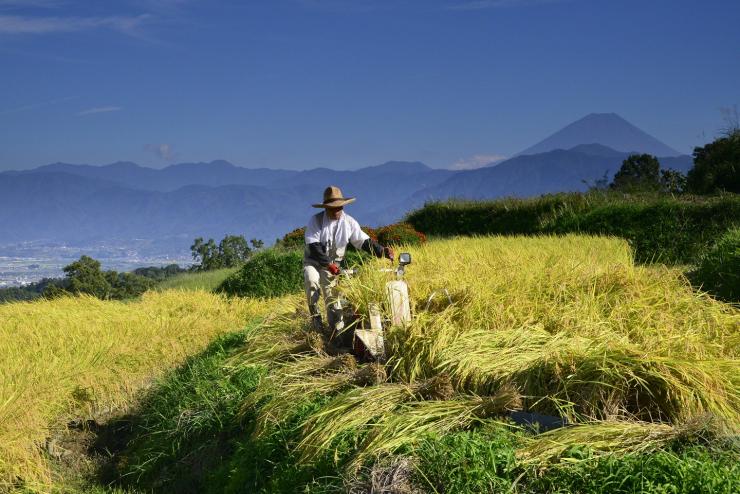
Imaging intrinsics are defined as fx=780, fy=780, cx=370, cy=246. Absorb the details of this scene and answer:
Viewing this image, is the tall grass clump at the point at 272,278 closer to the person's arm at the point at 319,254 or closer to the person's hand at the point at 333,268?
the person's arm at the point at 319,254

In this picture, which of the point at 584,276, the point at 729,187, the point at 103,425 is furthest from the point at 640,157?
the point at 103,425

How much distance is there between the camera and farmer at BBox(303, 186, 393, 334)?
7.13m

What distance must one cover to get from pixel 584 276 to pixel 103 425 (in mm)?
4896

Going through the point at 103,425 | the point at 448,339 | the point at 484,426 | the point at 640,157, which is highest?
the point at 640,157

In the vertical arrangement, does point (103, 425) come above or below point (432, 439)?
below

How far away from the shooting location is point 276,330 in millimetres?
7973

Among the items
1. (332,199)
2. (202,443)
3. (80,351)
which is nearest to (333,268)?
(332,199)

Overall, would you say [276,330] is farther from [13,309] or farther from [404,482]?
[13,309]

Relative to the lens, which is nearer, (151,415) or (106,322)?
(151,415)

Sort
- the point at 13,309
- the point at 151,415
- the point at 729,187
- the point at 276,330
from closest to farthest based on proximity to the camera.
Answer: the point at 151,415 → the point at 276,330 → the point at 13,309 → the point at 729,187

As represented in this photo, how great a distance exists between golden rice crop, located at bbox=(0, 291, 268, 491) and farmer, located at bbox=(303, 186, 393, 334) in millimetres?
2296

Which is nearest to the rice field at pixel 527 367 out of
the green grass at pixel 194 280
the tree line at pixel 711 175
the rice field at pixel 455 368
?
the rice field at pixel 455 368

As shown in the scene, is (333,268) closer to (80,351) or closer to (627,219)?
(80,351)

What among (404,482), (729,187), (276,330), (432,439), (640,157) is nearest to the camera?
(404,482)
